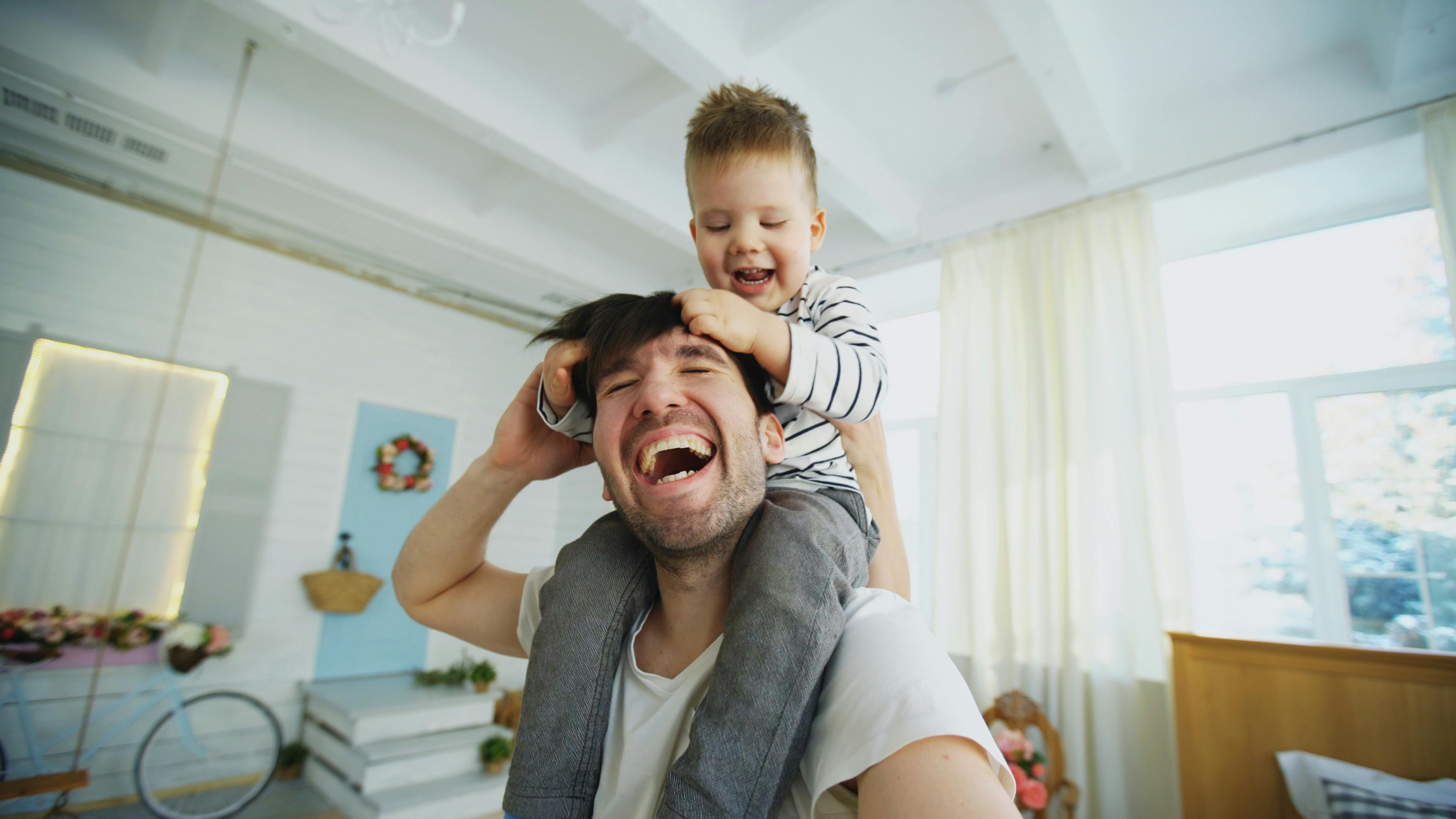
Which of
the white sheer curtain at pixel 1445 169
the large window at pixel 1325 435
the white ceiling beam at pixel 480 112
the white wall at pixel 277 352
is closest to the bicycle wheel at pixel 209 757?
the white wall at pixel 277 352

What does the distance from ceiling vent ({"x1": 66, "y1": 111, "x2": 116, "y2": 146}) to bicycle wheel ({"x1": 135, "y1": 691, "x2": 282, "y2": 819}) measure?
2.44 metres

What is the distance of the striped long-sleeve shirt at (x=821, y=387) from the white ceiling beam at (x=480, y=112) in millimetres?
2489

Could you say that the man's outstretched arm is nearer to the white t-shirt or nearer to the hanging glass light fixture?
the white t-shirt

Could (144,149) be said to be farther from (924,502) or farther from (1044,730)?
(1044,730)

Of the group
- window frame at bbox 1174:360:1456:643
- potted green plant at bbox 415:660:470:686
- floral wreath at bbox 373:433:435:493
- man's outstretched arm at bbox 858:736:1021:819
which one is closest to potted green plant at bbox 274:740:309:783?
potted green plant at bbox 415:660:470:686

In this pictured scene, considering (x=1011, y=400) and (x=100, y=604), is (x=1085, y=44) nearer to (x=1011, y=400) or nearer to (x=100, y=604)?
(x=1011, y=400)

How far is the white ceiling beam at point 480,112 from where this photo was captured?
2.63m

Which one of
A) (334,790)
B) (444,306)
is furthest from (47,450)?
(444,306)

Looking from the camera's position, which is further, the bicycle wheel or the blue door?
the blue door

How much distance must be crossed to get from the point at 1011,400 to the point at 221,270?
436cm

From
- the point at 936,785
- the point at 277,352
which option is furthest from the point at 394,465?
the point at 936,785

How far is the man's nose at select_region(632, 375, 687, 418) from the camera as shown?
0.90 m

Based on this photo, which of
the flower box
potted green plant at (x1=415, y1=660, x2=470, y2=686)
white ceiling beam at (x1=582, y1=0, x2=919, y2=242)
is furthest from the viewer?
potted green plant at (x1=415, y1=660, x2=470, y2=686)

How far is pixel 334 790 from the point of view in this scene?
358cm
